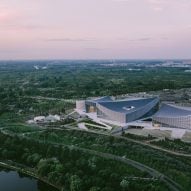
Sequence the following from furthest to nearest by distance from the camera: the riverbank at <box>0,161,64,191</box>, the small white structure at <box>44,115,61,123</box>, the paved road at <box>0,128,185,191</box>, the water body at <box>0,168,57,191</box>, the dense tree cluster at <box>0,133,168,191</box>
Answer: the small white structure at <box>44,115,61,123</box> < the water body at <box>0,168,57,191</box> < the riverbank at <box>0,161,64,191</box> < the paved road at <box>0,128,185,191</box> < the dense tree cluster at <box>0,133,168,191</box>

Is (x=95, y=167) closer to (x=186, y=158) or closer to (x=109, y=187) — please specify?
(x=109, y=187)

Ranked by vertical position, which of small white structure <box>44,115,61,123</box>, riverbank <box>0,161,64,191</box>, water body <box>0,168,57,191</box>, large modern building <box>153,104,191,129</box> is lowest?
water body <box>0,168,57,191</box>

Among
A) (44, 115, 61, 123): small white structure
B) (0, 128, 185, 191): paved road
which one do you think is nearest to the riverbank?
(0, 128, 185, 191): paved road

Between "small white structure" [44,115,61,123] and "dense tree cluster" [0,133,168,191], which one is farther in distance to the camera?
"small white structure" [44,115,61,123]

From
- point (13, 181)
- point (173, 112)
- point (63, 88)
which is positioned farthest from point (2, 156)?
point (63, 88)

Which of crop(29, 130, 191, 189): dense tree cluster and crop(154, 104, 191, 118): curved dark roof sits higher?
crop(154, 104, 191, 118): curved dark roof

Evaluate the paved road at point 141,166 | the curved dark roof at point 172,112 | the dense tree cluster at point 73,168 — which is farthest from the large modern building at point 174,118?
the dense tree cluster at point 73,168

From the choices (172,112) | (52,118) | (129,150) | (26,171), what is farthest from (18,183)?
(172,112)

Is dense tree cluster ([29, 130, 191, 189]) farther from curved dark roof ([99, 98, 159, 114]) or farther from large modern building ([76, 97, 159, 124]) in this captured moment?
curved dark roof ([99, 98, 159, 114])
